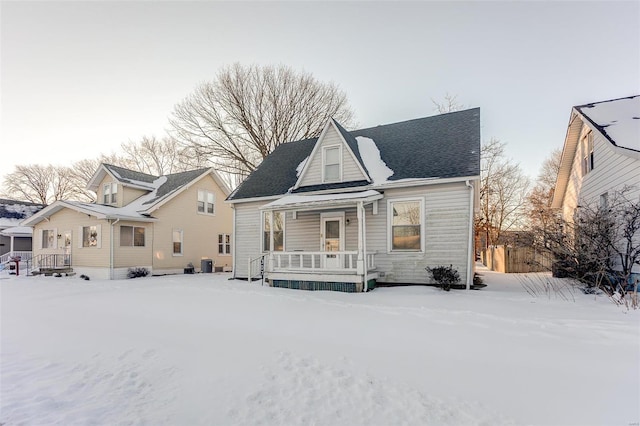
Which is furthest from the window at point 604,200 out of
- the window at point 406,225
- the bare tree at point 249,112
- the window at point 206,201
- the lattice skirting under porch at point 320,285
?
the window at point 206,201

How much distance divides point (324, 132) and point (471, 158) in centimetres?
551

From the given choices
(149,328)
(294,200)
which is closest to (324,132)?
(294,200)

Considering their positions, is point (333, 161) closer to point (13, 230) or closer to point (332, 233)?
point (332, 233)

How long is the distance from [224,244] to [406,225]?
14610 mm

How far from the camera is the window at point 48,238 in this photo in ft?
60.8

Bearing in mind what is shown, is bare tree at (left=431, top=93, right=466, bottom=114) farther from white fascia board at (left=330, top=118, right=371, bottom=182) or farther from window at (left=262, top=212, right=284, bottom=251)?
window at (left=262, top=212, right=284, bottom=251)

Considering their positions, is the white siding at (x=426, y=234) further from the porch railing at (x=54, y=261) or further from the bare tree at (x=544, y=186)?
the bare tree at (x=544, y=186)

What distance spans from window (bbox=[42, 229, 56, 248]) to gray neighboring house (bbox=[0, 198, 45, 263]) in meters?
6.56

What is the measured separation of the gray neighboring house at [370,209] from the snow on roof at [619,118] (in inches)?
142

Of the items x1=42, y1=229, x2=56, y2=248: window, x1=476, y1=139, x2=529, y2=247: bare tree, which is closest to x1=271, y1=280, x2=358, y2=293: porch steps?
x1=42, y1=229, x2=56, y2=248: window

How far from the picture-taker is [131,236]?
17062mm

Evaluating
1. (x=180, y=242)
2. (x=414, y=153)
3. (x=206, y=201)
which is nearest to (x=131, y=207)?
(x=180, y=242)

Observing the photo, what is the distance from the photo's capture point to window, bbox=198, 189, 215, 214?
67.3ft

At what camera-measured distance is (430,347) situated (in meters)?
4.83
